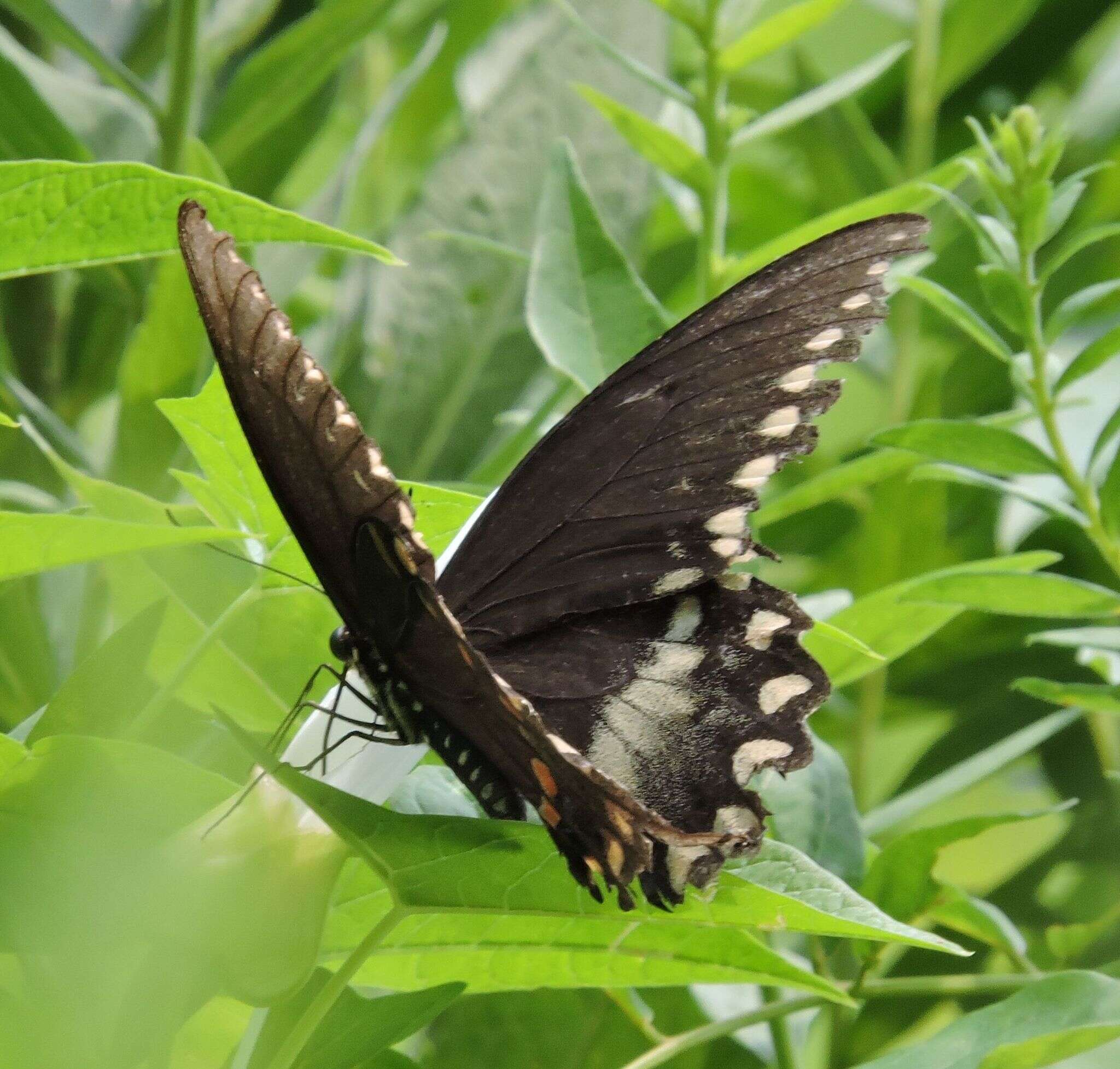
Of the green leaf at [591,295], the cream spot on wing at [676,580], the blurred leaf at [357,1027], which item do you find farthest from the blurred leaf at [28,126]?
the blurred leaf at [357,1027]

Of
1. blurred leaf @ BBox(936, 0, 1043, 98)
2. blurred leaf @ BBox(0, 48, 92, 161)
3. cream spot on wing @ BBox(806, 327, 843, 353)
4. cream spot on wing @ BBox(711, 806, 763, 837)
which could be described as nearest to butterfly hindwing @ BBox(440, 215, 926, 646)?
cream spot on wing @ BBox(806, 327, 843, 353)

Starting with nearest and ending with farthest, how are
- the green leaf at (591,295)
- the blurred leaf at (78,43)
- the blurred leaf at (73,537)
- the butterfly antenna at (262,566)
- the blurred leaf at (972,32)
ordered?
the blurred leaf at (73,537), the butterfly antenna at (262,566), the green leaf at (591,295), the blurred leaf at (78,43), the blurred leaf at (972,32)

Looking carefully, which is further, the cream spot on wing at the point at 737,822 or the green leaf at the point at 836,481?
the green leaf at the point at 836,481

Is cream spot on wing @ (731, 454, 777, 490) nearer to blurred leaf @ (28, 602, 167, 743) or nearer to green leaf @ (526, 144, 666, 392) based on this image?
green leaf @ (526, 144, 666, 392)

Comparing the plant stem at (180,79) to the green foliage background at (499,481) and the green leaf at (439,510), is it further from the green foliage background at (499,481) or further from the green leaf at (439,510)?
the green leaf at (439,510)

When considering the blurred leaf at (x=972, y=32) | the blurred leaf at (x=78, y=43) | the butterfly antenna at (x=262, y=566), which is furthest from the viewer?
the blurred leaf at (x=972, y=32)

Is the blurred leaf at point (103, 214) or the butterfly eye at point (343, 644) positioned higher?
the blurred leaf at point (103, 214)

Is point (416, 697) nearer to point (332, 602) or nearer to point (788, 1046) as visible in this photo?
point (332, 602)
